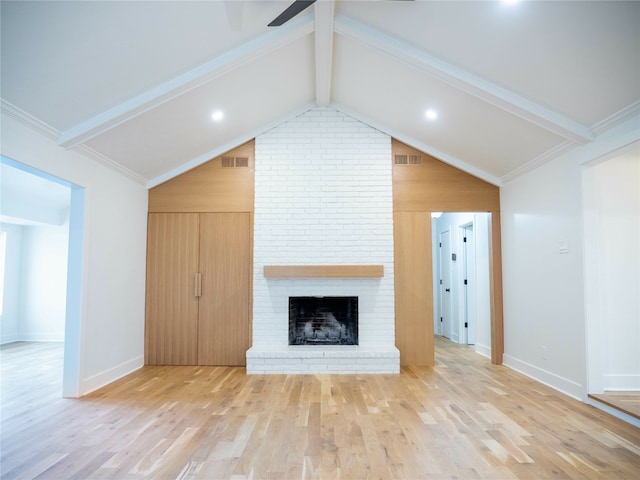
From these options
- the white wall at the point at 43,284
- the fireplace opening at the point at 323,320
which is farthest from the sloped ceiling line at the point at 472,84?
the white wall at the point at 43,284

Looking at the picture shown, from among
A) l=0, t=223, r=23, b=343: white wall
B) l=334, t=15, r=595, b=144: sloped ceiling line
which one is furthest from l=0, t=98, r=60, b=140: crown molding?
l=0, t=223, r=23, b=343: white wall

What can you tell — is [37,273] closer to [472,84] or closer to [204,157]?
[204,157]

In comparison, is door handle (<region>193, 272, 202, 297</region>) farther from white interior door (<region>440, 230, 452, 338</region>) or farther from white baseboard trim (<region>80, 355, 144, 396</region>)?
white interior door (<region>440, 230, 452, 338</region>)

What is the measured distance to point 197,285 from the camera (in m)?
5.44

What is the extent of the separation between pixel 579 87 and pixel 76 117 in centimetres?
433

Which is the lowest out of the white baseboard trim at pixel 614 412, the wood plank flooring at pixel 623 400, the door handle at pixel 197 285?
the white baseboard trim at pixel 614 412

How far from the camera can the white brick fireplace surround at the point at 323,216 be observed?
5.38 metres

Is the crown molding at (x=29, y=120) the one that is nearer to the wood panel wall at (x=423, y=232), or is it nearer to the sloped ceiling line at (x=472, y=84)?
the sloped ceiling line at (x=472, y=84)

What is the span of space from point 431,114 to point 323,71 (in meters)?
1.35

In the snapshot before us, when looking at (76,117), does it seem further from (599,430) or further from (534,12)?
(599,430)

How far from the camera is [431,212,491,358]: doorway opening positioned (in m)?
5.93

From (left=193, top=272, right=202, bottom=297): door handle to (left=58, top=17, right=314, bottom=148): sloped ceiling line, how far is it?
2.26m

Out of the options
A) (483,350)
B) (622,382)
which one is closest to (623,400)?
(622,382)

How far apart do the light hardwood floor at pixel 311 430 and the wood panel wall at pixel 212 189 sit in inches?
89.3
